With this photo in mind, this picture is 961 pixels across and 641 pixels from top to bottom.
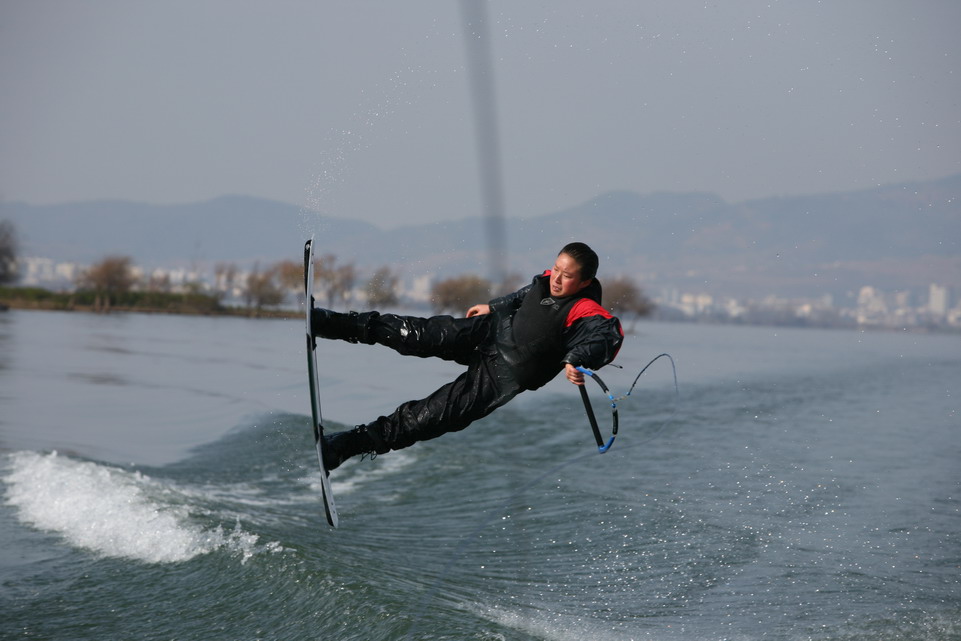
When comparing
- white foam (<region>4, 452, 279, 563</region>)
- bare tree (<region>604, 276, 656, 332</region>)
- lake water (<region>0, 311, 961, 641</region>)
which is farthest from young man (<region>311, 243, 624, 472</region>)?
white foam (<region>4, 452, 279, 563</region>)

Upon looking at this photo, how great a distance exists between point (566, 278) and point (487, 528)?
5.21 meters

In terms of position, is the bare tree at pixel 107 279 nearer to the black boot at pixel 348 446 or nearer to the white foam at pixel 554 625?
the black boot at pixel 348 446

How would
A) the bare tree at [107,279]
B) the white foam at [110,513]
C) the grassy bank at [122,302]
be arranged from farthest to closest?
the bare tree at [107,279] < the grassy bank at [122,302] < the white foam at [110,513]

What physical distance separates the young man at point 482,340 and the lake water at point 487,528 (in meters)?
1.21

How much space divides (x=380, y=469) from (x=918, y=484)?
882cm

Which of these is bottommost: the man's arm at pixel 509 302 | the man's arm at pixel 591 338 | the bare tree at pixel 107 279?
the man's arm at pixel 591 338

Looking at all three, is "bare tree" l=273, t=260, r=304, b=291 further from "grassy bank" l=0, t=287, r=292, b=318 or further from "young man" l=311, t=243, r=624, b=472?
"grassy bank" l=0, t=287, r=292, b=318

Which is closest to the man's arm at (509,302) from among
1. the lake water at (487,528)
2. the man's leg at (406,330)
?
the man's leg at (406,330)

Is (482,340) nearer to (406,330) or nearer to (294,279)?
(406,330)

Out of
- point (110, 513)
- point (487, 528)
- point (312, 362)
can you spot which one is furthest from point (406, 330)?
point (110, 513)

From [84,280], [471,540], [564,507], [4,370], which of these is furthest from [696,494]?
[84,280]

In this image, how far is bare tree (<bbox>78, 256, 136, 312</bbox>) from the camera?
76875mm

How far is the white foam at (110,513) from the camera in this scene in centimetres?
890

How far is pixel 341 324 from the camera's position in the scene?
282 inches
